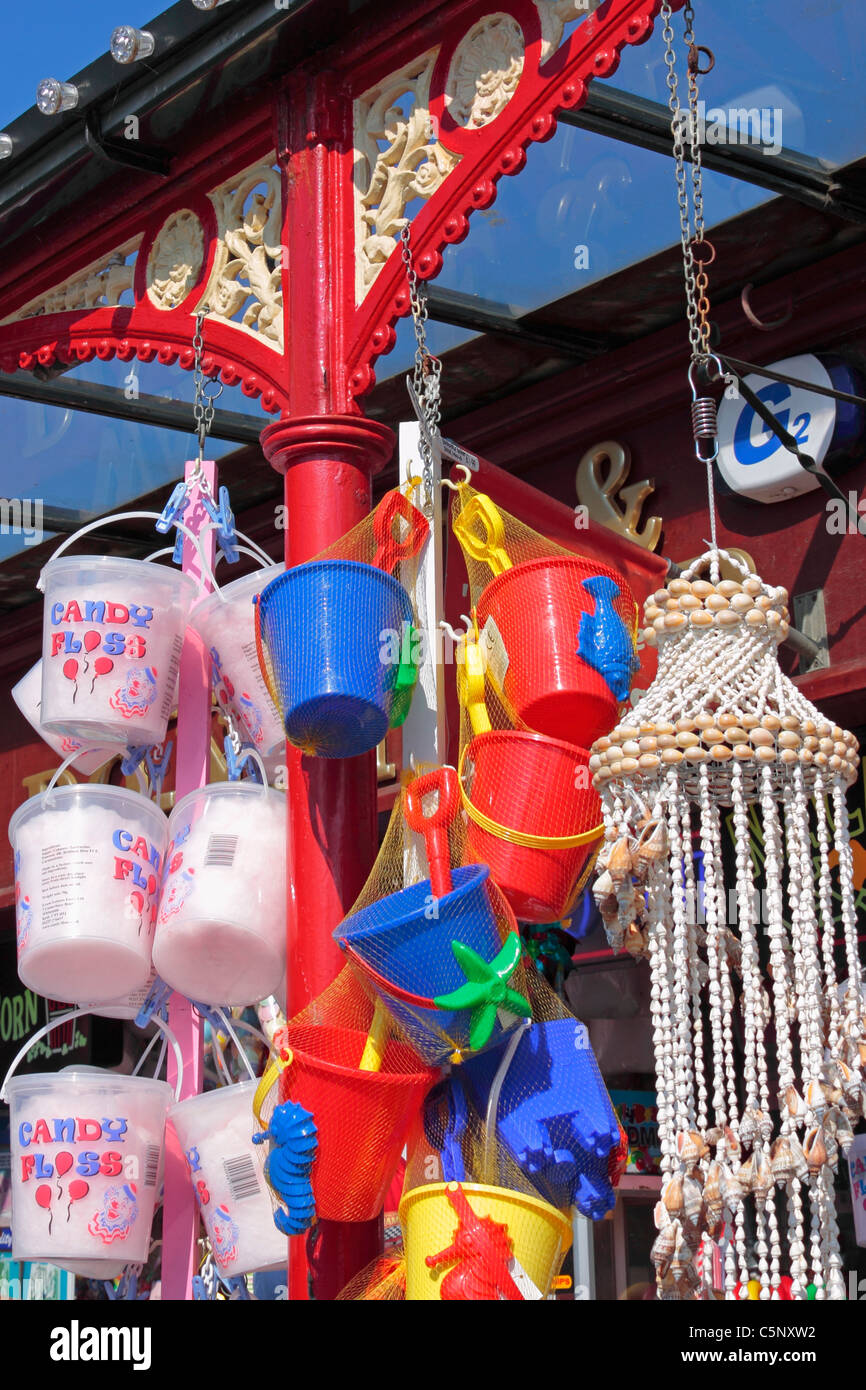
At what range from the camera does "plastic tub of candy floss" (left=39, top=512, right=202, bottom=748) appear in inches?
132

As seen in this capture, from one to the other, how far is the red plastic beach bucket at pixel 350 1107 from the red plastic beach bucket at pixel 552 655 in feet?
2.12

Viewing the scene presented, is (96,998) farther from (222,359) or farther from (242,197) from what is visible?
(242,197)

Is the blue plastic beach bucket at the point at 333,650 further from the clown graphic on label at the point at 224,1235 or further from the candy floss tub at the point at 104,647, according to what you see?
the clown graphic on label at the point at 224,1235

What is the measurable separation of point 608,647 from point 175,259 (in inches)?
68.5

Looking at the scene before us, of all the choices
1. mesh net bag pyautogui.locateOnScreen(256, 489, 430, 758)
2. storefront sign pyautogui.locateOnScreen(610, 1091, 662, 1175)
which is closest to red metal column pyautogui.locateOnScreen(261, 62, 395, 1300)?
mesh net bag pyautogui.locateOnScreen(256, 489, 430, 758)

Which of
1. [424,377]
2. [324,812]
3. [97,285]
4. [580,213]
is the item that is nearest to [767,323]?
[580,213]

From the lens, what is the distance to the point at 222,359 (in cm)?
366

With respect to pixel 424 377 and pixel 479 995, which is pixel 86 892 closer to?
pixel 479 995

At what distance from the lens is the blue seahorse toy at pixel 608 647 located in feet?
9.39

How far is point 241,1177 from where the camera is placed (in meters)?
3.16

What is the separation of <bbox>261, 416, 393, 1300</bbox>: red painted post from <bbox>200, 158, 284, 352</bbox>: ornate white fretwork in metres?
0.35

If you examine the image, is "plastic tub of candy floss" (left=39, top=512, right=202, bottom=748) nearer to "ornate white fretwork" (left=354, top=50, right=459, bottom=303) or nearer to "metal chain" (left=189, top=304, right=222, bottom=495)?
"metal chain" (left=189, top=304, right=222, bottom=495)

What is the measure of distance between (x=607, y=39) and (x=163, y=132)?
4.27ft

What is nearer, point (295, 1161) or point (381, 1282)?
point (295, 1161)
